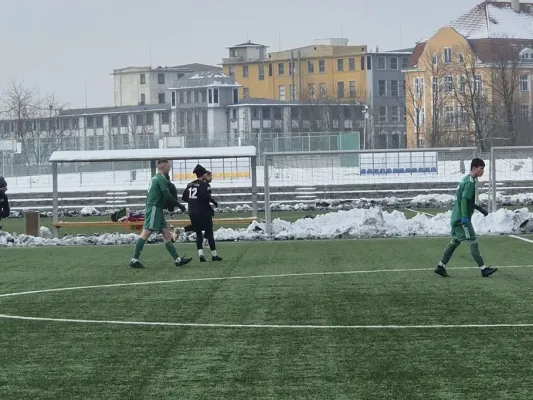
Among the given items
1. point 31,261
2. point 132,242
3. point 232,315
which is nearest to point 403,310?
point 232,315

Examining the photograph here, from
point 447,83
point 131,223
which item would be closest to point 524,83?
point 447,83

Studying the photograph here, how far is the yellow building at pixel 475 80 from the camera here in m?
95.4

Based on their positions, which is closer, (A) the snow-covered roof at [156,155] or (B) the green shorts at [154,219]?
(B) the green shorts at [154,219]

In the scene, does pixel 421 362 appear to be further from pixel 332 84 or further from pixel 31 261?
pixel 332 84

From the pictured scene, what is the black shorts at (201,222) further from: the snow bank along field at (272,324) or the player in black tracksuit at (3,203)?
the player in black tracksuit at (3,203)

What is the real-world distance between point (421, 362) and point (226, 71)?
18224 cm

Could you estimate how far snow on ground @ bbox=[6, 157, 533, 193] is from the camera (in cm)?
4700

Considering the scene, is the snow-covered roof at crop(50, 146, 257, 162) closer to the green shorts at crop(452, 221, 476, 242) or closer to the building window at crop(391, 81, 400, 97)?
the green shorts at crop(452, 221, 476, 242)

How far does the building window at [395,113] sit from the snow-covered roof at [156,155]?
421ft

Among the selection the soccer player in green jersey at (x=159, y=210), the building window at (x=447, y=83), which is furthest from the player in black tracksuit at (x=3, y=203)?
the building window at (x=447, y=83)

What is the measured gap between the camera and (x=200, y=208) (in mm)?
25891

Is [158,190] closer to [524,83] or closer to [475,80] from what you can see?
[475,80]

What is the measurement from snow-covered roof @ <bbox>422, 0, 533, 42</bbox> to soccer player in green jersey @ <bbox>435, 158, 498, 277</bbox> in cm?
10089

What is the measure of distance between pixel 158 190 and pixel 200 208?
1.56 meters
